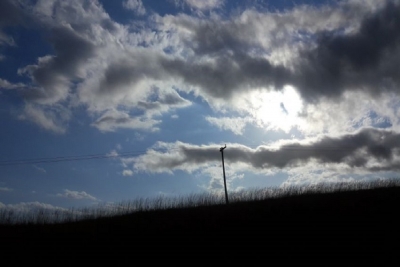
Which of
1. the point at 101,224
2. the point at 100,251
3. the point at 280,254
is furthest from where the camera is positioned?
the point at 101,224

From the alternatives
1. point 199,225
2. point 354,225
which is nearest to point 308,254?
point 354,225

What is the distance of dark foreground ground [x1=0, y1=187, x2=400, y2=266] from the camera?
1688 cm

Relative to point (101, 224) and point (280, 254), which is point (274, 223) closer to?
point (280, 254)

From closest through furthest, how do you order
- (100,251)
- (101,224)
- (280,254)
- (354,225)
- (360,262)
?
(360,262)
(280,254)
(100,251)
(354,225)
(101,224)

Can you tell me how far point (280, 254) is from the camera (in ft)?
55.6

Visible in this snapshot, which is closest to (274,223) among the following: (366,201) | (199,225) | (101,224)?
(199,225)

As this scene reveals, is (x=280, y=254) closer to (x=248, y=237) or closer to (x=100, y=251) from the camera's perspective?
(x=248, y=237)

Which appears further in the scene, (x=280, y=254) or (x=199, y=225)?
(x=199, y=225)

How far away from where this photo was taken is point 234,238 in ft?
62.5

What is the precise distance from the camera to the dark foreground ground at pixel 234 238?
1688cm

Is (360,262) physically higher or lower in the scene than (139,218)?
lower

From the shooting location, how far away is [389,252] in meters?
16.6

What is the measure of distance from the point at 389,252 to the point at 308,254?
3218 millimetres

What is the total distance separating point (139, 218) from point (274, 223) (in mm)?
8655
